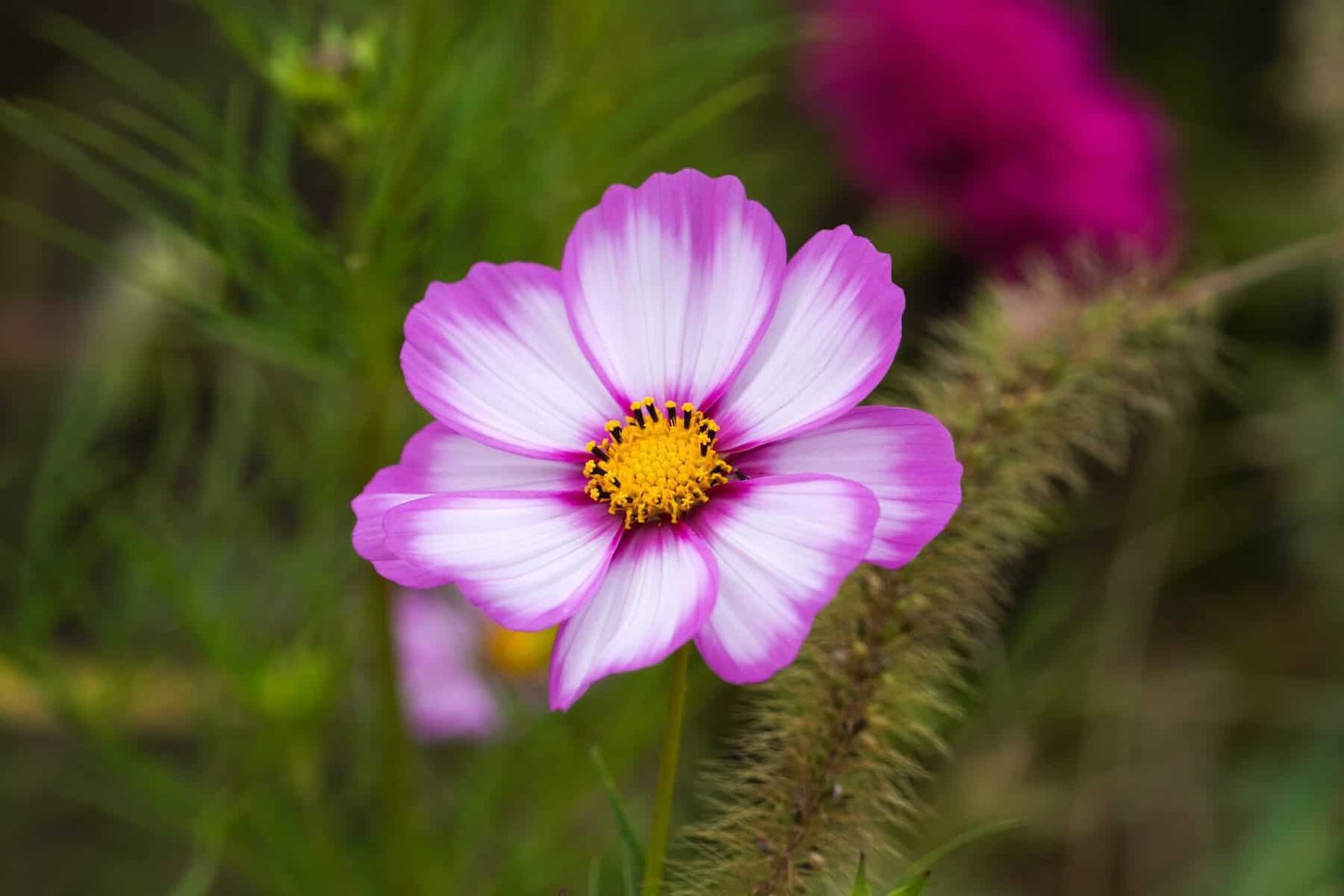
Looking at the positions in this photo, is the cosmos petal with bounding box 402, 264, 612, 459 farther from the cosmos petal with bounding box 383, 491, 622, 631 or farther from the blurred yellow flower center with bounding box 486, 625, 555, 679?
the blurred yellow flower center with bounding box 486, 625, 555, 679

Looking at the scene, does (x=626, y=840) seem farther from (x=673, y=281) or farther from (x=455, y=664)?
(x=455, y=664)

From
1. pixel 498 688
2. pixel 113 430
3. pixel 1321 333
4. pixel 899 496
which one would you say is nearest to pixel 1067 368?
pixel 899 496

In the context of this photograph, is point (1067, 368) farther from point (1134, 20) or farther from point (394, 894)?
point (1134, 20)

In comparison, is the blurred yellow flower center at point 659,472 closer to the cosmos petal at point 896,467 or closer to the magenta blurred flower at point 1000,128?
the cosmos petal at point 896,467

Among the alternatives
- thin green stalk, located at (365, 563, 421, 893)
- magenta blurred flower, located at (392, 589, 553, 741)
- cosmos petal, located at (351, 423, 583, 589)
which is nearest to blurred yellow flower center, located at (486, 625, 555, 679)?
magenta blurred flower, located at (392, 589, 553, 741)

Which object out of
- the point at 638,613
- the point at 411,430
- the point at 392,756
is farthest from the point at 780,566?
the point at 411,430
